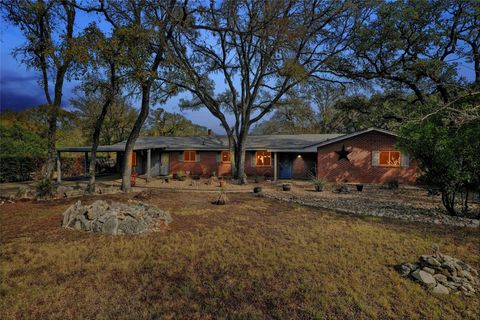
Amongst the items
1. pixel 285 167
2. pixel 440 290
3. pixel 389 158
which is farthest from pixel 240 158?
pixel 440 290

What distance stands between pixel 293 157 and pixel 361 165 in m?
5.63

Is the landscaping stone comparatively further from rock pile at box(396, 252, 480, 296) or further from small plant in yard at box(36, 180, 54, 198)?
small plant in yard at box(36, 180, 54, 198)

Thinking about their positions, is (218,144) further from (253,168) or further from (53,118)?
(53,118)

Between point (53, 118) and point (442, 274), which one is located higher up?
point (53, 118)

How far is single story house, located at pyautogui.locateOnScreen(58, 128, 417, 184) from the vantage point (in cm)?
1783

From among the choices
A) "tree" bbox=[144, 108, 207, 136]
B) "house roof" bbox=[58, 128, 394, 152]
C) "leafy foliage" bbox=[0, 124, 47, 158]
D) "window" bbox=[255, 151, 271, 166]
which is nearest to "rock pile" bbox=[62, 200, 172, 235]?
"house roof" bbox=[58, 128, 394, 152]

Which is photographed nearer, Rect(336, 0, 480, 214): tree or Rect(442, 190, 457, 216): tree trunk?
Rect(442, 190, 457, 216): tree trunk

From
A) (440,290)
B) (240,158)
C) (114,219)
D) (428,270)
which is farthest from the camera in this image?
(240,158)

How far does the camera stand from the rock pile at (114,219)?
23.2 feet

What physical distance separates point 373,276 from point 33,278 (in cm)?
610

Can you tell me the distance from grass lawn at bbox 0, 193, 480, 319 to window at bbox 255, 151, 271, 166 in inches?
581

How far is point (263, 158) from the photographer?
907 inches

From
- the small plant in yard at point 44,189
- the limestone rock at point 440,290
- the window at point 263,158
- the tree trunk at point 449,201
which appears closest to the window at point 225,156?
the window at point 263,158

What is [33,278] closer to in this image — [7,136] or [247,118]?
[247,118]
